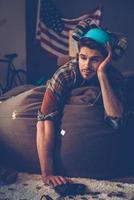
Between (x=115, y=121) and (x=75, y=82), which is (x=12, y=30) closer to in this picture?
(x=75, y=82)

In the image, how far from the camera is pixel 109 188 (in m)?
3.46

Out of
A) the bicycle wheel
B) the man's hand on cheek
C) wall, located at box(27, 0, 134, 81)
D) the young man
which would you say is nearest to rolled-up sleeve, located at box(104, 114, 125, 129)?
the young man

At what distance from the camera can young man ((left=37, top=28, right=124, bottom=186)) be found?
141 inches

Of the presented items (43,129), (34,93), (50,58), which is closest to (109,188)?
(43,129)

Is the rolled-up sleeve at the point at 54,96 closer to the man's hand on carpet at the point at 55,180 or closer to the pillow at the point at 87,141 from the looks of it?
the pillow at the point at 87,141

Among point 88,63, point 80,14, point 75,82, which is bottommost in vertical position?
point 75,82

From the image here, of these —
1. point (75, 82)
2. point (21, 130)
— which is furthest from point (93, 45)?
point (21, 130)

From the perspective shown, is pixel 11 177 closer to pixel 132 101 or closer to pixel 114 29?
pixel 132 101

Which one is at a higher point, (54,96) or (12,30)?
(12,30)

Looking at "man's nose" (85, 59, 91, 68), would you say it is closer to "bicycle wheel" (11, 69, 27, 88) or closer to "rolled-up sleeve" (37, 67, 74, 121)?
"rolled-up sleeve" (37, 67, 74, 121)

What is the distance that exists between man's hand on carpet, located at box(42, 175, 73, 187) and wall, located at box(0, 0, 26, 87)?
138 inches

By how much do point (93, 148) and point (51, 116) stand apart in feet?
1.45

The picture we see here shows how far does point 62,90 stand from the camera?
11.8ft

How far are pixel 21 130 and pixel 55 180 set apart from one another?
550 millimetres
